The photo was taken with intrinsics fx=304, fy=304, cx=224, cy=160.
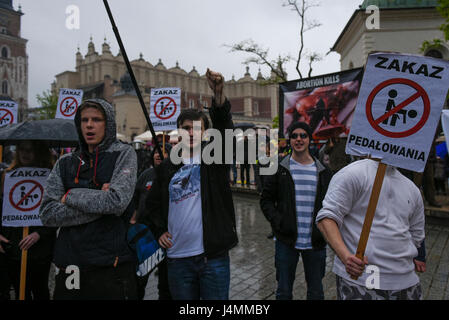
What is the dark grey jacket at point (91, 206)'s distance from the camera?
2148 millimetres

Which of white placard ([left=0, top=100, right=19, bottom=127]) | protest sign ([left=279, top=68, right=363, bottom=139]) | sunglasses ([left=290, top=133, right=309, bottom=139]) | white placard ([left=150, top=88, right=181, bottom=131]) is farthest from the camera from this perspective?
white placard ([left=150, top=88, right=181, bottom=131])

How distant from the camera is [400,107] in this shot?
1.96 meters

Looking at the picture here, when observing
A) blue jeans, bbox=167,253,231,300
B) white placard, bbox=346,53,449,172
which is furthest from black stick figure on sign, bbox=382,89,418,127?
blue jeans, bbox=167,253,231,300

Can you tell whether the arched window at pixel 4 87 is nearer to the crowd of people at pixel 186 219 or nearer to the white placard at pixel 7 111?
the white placard at pixel 7 111

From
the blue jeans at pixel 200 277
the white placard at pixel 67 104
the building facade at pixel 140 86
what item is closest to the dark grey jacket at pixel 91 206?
the blue jeans at pixel 200 277

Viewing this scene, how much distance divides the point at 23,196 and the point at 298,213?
9.62 feet

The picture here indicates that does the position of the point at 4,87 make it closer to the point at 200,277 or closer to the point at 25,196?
the point at 25,196

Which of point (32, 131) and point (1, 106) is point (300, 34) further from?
point (32, 131)

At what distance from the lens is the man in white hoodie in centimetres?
190

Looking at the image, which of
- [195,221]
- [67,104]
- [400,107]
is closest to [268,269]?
[195,221]

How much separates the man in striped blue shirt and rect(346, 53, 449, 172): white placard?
1267mm

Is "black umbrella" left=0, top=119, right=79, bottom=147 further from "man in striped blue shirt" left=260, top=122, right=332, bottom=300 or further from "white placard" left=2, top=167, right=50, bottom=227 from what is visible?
"man in striped blue shirt" left=260, top=122, right=332, bottom=300

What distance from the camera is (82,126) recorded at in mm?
2400
